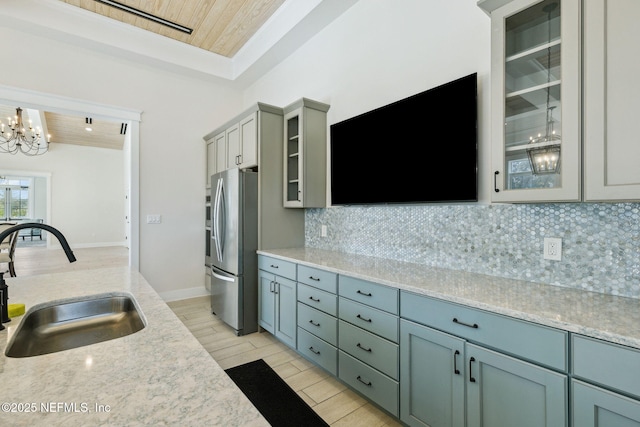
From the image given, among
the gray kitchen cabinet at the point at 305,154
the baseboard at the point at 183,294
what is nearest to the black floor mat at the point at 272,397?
the gray kitchen cabinet at the point at 305,154

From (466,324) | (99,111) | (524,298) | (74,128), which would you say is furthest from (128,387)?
(74,128)

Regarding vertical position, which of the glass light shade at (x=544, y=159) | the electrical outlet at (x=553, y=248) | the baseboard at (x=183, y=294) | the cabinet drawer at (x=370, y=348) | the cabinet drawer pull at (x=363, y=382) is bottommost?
the baseboard at (x=183, y=294)

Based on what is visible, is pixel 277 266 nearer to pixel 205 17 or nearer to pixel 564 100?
pixel 564 100

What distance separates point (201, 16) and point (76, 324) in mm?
3371

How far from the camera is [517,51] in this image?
1.58 meters

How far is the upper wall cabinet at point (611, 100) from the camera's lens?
1.21 metres

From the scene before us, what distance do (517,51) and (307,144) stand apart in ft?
6.22

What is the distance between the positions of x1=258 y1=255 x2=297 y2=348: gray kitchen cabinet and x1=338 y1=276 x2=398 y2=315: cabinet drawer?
2.15 feet

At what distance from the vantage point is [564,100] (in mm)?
1372

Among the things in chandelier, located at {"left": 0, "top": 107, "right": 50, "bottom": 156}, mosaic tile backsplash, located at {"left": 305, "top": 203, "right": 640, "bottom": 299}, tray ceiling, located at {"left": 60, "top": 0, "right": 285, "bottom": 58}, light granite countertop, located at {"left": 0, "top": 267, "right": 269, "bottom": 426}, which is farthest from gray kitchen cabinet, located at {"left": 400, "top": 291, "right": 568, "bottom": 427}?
chandelier, located at {"left": 0, "top": 107, "right": 50, "bottom": 156}

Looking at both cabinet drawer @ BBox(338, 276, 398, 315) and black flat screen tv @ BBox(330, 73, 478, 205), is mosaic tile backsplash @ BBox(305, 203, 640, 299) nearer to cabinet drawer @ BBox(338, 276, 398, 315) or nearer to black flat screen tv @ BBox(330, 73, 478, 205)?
black flat screen tv @ BBox(330, 73, 478, 205)

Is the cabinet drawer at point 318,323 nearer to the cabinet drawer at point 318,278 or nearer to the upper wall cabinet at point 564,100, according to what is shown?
the cabinet drawer at point 318,278

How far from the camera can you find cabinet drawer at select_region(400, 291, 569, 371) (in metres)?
1.17

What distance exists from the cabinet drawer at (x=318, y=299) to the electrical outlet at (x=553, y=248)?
129 centimetres
